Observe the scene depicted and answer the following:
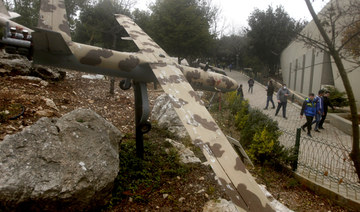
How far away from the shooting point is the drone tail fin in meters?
4.09

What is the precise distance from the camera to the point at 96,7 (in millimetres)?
20266

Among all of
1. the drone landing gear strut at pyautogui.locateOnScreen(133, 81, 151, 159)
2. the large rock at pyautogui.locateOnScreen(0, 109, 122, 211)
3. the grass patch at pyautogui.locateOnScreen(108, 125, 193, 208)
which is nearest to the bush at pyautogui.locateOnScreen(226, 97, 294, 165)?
the grass patch at pyautogui.locateOnScreen(108, 125, 193, 208)

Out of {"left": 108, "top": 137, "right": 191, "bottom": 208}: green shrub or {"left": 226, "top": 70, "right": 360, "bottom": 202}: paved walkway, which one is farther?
{"left": 226, "top": 70, "right": 360, "bottom": 202}: paved walkway

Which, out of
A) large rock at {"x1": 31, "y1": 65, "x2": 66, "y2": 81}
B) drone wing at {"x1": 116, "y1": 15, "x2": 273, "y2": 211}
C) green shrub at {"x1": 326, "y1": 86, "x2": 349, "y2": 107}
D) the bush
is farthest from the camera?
green shrub at {"x1": 326, "y1": 86, "x2": 349, "y2": 107}

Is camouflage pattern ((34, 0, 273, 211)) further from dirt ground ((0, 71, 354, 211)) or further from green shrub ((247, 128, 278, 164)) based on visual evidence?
green shrub ((247, 128, 278, 164))

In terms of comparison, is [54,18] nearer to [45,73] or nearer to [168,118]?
[168,118]

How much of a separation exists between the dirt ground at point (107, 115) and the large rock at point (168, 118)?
36.3 inches

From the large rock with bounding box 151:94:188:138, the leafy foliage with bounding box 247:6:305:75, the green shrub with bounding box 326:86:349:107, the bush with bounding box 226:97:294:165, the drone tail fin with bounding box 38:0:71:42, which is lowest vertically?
the bush with bounding box 226:97:294:165

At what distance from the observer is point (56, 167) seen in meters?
3.62

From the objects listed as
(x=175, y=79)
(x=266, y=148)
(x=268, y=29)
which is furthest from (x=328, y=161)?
(x=268, y=29)

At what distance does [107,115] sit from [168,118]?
6.86 feet

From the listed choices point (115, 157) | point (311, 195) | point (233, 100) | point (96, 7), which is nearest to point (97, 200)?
Result: point (115, 157)

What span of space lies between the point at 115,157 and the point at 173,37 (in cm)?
1746

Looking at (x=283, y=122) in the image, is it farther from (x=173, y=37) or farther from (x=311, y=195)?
(x=173, y=37)
